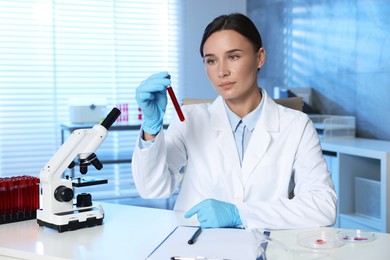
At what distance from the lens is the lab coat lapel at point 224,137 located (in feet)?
5.51

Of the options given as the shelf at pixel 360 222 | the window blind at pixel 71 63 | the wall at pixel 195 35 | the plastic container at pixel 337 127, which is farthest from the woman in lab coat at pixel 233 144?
the wall at pixel 195 35

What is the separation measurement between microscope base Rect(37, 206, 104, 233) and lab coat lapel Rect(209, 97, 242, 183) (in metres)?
0.48

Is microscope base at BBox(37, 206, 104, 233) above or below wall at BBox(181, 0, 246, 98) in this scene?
below

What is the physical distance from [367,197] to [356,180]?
0.13 metres

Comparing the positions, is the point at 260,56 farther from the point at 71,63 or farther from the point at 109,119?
the point at 71,63

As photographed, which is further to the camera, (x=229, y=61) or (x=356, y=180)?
(x=356, y=180)

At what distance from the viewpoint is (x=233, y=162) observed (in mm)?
1679

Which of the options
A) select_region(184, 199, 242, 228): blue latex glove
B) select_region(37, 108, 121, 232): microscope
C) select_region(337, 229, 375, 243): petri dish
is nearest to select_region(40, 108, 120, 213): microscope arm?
select_region(37, 108, 121, 232): microscope

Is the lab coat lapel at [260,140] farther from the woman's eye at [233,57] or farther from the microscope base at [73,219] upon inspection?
the microscope base at [73,219]

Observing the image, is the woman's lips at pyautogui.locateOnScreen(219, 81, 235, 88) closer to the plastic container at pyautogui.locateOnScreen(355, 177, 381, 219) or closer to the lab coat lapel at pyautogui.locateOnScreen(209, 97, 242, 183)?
the lab coat lapel at pyautogui.locateOnScreen(209, 97, 242, 183)

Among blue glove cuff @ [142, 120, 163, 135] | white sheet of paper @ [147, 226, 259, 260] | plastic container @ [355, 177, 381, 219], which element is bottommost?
plastic container @ [355, 177, 381, 219]

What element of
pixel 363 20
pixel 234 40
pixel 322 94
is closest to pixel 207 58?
pixel 234 40

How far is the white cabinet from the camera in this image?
2.70 m

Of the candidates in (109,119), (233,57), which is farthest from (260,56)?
(109,119)
